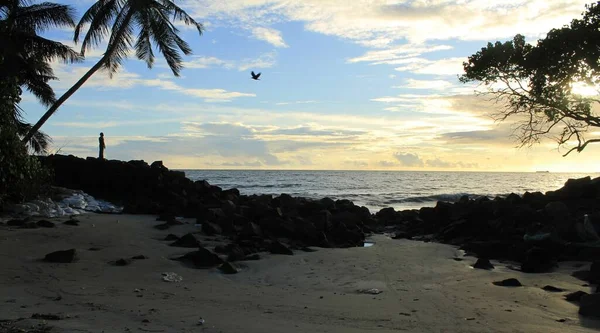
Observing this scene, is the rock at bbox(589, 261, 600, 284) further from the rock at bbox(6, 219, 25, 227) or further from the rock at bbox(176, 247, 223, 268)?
the rock at bbox(6, 219, 25, 227)

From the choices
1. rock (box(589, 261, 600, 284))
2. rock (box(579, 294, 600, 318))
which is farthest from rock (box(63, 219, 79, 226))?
rock (box(589, 261, 600, 284))

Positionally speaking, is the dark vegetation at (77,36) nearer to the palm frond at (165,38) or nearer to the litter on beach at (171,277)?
the palm frond at (165,38)

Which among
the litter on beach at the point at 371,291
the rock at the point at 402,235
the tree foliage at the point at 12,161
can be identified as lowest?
the rock at the point at 402,235

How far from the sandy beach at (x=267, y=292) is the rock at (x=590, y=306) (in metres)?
0.15

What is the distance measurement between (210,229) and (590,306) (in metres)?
7.35

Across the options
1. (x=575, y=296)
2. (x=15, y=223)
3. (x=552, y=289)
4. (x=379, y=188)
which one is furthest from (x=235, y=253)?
(x=379, y=188)

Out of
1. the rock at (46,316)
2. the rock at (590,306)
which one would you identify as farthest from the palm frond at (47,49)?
the rock at (590,306)

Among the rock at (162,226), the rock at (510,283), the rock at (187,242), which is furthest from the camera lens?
the rock at (162,226)

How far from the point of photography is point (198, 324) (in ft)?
16.1

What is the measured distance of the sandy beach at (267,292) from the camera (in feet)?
16.8

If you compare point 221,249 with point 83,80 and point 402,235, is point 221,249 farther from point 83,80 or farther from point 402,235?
point 83,80

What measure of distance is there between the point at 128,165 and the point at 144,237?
7732 millimetres

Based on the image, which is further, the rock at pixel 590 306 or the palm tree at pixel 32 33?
the palm tree at pixel 32 33

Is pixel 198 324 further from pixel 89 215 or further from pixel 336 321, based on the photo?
pixel 89 215
